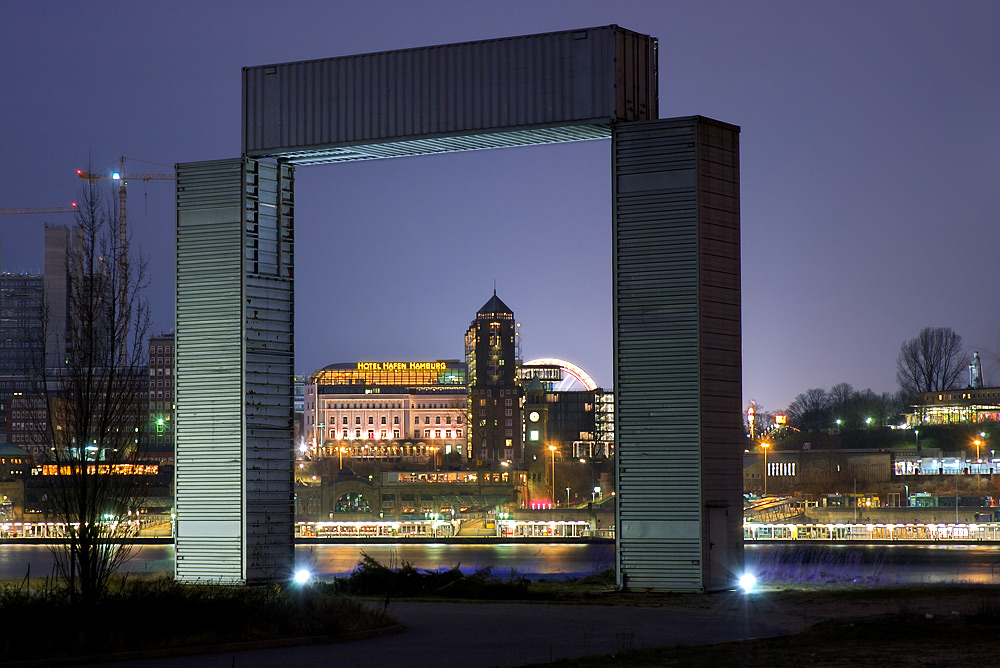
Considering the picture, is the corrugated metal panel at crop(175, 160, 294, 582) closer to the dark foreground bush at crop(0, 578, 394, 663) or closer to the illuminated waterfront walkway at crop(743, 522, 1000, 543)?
the dark foreground bush at crop(0, 578, 394, 663)

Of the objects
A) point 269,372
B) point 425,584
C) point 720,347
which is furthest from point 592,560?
point 720,347

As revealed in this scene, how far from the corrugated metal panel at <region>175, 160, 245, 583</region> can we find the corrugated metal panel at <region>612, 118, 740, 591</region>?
10.3m

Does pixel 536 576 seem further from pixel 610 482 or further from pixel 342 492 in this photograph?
pixel 610 482

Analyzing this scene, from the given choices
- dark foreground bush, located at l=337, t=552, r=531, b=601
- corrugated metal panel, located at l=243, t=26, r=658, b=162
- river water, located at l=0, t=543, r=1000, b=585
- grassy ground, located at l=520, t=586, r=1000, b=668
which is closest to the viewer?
grassy ground, located at l=520, t=586, r=1000, b=668

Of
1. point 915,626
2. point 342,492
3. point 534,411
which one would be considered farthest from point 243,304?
point 534,411

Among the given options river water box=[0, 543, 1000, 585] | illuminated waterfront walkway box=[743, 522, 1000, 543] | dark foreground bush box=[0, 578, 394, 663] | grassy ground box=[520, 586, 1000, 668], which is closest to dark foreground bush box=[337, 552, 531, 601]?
grassy ground box=[520, 586, 1000, 668]

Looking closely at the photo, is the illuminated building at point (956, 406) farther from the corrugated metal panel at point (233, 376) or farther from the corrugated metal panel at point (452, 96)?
the corrugated metal panel at point (233, 376)

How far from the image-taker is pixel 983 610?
970 inches

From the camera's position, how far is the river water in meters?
46.7

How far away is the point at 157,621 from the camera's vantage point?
21.8 m

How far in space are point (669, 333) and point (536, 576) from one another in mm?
15092

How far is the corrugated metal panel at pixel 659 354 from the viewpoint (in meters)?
30.8

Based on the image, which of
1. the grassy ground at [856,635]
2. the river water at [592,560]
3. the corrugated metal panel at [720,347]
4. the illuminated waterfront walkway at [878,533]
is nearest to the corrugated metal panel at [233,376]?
the river water at [592,560]

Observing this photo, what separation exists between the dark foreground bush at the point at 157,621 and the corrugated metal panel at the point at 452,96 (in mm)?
13593
